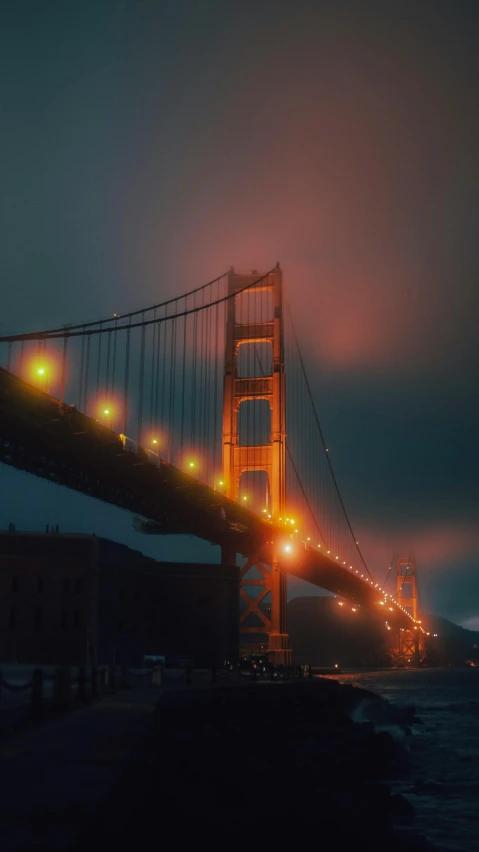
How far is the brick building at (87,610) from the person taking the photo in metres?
47.0

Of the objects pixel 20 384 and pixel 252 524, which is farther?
pixel 252 524

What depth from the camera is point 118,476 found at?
176 ft

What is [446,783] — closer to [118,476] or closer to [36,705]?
[36,705]

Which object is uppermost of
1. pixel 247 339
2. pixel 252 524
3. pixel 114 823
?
pixel 247 339

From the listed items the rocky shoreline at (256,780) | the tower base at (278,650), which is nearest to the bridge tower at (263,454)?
the tower base at (278,650)

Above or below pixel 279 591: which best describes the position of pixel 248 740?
below

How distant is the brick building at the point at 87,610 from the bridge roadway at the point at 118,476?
12.3 ft

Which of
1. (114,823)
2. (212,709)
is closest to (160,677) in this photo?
(212,709)

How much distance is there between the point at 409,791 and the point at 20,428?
2529 cm

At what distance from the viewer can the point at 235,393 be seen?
234ft

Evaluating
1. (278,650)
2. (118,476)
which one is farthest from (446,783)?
(278,650)

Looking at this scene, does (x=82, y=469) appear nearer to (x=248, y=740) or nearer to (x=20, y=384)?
(x=20, y=384)

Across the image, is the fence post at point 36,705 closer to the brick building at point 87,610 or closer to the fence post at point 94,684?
the fence post at point 94,684

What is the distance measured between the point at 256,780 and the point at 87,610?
3142 centimetres
